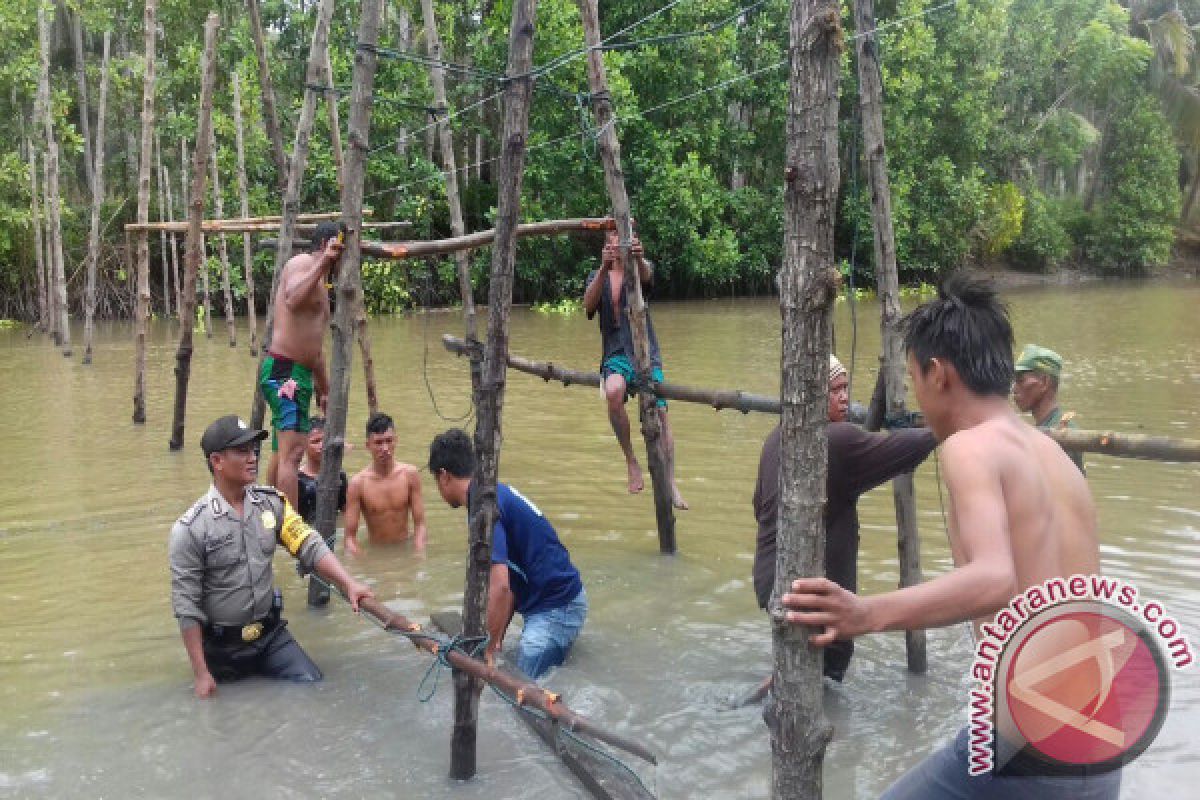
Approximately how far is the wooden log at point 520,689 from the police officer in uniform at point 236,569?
378mm

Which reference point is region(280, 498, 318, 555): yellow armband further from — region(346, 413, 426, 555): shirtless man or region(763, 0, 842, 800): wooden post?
region(763, 0, 842, 800): wooden post

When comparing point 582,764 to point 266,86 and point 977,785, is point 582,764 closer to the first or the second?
point 977,785

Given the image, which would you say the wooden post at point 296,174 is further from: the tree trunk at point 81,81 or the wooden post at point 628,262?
the tree trunk at point 81,81

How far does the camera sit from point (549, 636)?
491 cm

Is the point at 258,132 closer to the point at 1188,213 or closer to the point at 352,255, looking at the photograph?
the point at 352,255

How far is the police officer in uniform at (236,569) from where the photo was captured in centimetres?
455

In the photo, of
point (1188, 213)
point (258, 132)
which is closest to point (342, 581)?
point (258, 132)

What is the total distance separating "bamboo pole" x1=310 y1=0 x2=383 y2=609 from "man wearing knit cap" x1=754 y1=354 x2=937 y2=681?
2.39 m

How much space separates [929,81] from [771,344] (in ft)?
42.8

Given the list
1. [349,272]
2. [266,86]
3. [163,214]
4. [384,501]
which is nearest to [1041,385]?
[349,272]

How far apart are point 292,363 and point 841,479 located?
150 inches

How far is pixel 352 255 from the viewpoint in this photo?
18.6ft

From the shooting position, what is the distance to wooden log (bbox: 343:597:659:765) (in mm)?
3283

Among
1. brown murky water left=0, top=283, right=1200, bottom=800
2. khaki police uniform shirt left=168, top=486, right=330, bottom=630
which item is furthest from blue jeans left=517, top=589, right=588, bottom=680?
khaki police uniform shirt left=168, top=486, right=330, bottom=630
